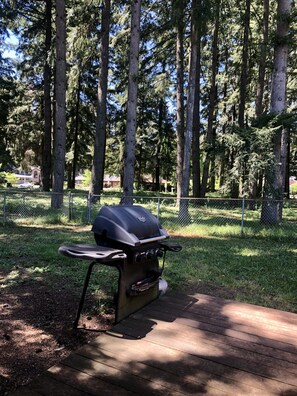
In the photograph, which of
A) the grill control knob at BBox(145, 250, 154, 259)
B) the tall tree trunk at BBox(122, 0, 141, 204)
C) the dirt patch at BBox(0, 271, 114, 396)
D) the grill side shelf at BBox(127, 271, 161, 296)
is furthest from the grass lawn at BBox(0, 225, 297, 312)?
A: the tall tree trunk at BBox(122, 0, 141, 204)

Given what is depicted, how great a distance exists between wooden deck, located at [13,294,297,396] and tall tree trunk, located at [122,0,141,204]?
8184 mm

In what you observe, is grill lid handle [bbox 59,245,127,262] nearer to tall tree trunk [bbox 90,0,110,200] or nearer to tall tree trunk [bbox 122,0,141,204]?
tall tree trunk [bbox 122,0,141,204]

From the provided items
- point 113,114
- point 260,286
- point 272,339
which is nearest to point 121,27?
point 113,114

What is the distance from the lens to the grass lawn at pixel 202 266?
4.53 metres

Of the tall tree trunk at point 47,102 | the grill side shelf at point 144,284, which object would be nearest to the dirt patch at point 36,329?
the grill side shelf at point 144,284

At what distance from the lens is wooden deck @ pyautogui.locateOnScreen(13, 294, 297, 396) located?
2.03 metres

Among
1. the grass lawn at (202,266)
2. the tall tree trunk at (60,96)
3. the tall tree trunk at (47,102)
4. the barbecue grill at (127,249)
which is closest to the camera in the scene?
the barbecue grill at (127,249)

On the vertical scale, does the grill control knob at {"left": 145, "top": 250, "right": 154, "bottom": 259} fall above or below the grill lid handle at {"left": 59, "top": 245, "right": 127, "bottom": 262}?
below

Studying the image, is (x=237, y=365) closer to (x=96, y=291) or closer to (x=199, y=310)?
(x=199, y=310)

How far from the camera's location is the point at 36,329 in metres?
3.17

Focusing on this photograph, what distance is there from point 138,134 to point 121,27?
13838mm

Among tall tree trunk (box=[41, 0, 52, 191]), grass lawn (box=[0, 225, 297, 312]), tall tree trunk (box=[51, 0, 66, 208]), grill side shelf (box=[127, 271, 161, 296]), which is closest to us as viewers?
grill side shelf (box=[127, 271, 161, 296])

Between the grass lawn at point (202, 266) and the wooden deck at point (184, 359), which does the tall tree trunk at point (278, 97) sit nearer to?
the grass lawn at point (202, 266)

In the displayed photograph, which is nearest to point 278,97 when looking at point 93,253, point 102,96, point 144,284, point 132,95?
point 132,95
